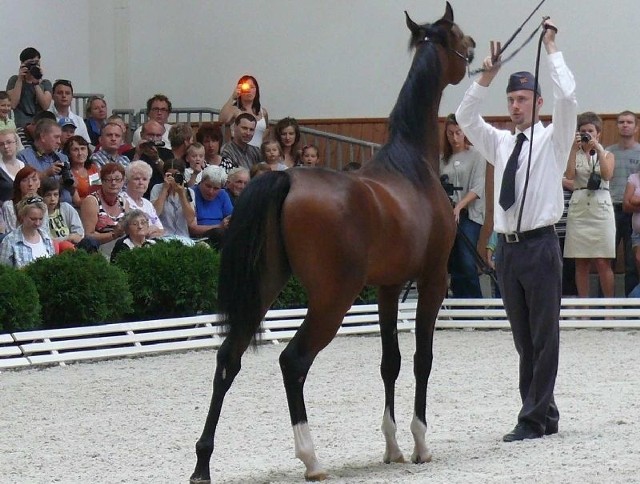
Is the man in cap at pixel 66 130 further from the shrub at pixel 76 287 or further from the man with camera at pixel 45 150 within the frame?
the shrub at pixel 76 287

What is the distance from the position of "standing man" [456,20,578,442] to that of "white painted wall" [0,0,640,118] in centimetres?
837

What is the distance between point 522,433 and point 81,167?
22.1 ft

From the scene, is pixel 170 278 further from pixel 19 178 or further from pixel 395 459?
pixel 395 459

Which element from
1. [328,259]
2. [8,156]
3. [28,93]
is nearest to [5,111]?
[8,156]

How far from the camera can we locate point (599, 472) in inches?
210

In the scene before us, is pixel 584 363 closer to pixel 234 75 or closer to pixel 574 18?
pixel 574 18

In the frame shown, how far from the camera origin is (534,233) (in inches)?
250

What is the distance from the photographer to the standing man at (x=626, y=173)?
1234 centimetres

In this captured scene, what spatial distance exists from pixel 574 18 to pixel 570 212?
13.0 ft

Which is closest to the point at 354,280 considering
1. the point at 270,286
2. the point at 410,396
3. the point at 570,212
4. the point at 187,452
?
the point at 270,286

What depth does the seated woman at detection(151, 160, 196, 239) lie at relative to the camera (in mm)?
11461

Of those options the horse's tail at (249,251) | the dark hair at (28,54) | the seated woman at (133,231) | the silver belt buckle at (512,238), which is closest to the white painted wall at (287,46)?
the dark hair at (28,54)

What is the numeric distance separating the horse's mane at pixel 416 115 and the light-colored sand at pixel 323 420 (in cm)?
149

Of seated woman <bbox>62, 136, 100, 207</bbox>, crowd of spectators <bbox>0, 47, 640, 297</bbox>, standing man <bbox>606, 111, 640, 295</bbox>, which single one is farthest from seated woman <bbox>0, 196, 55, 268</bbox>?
standing man <bbox>606, 111, 640, 295</bbox>
